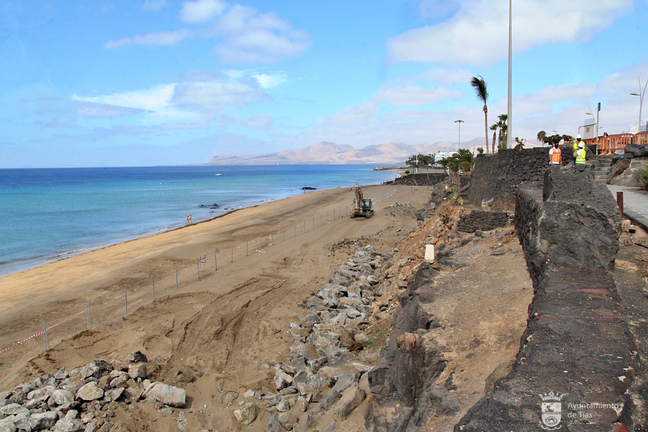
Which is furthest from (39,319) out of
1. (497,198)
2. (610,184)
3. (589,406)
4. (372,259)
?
(610,184)

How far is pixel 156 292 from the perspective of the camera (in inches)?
635

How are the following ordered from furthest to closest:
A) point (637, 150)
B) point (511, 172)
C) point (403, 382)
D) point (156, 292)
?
1. point (637, 150)
2. point (511, 172)
3. point (156, 292)
4. point (403, 382)

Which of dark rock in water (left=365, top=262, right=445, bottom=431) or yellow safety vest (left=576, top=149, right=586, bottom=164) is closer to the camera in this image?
dark rock in water (left=365, top=262, right=445, bottom=431)

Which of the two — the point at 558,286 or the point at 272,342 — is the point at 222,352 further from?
the point at 558,286

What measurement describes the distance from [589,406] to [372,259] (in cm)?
1663

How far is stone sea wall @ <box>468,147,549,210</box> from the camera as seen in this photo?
1655cm

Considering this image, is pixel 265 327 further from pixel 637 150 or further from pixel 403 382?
pixel 637 150

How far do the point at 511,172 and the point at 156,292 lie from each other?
16.4 metres

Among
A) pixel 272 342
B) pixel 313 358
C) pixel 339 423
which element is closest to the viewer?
pixel 339 423

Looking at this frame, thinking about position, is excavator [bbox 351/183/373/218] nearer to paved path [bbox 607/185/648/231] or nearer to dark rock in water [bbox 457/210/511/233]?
dark rock in water [bbox 457/210/511/233]

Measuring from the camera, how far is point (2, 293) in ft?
58.0

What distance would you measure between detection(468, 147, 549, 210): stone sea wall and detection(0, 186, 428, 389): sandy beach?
882 cm

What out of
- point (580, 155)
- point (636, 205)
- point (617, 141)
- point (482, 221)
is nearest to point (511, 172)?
point (482, 221)

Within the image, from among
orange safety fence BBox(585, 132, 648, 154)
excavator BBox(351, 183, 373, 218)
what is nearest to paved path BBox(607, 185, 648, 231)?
orange safety fence BBox(585, 132, 648, 154)
